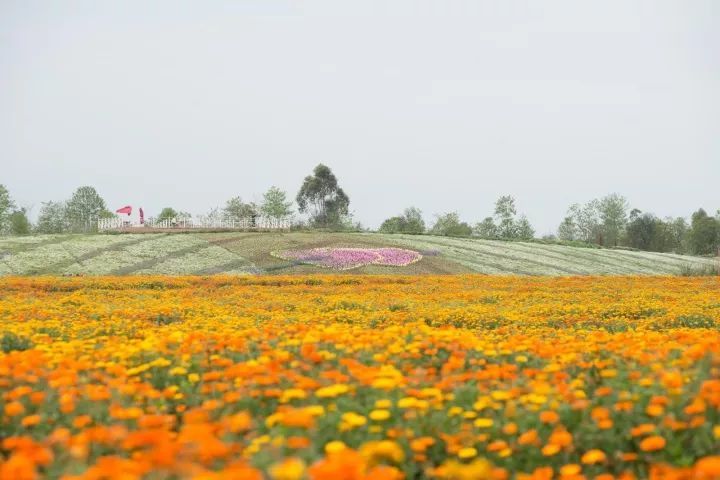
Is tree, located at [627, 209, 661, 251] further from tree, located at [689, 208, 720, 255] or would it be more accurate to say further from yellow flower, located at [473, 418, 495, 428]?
yellow flower, located at [473, 418, 495, 428]

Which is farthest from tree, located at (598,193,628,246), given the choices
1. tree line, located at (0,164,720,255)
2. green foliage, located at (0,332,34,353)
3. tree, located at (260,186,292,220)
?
green foliage, located at (0,332,34,353)

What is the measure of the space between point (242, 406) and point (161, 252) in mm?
32520

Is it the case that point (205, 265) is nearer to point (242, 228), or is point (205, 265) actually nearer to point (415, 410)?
point (242, 228)

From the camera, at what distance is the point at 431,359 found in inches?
219

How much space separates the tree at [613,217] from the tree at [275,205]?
42.9m

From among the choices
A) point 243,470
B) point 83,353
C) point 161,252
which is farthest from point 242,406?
point 161,252

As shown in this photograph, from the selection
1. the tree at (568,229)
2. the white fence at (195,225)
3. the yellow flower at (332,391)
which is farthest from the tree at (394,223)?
the yellow flower at (332,391)

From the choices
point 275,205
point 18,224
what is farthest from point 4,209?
point 275,205

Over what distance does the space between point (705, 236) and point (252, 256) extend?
213 feet

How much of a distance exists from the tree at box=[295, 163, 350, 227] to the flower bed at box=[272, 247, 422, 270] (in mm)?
36475

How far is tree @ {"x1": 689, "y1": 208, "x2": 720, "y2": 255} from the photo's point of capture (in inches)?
3113

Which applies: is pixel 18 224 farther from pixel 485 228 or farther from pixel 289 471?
pixel 289 471

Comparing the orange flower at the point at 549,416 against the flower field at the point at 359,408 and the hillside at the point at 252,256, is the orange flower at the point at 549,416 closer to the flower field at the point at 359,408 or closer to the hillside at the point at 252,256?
the flower field at the point at 359,408

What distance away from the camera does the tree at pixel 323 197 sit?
2884 inches
